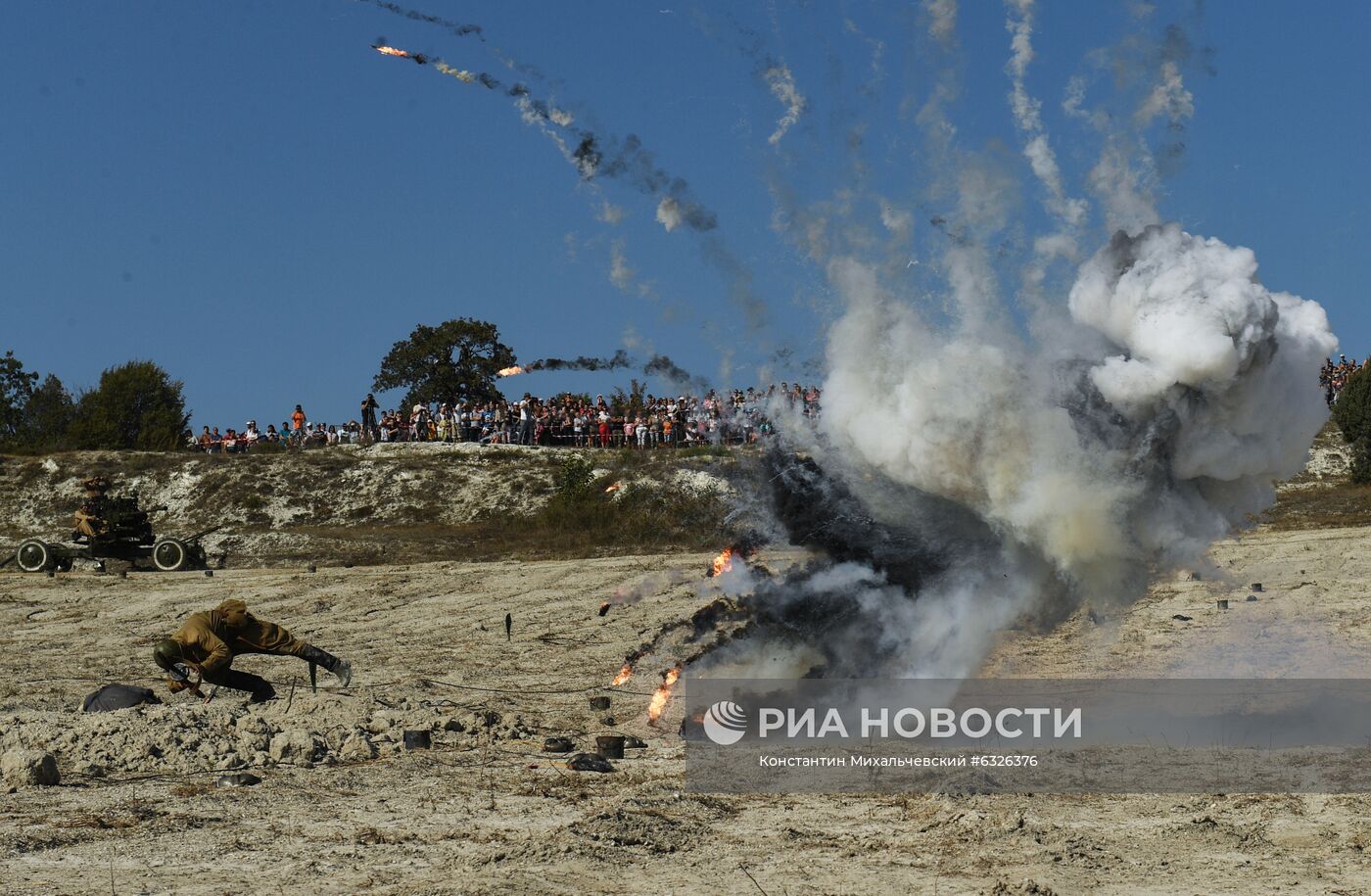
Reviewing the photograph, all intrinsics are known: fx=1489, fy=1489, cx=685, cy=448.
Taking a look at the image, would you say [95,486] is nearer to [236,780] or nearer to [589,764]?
[236,780]

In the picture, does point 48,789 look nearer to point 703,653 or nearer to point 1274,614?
point 703,653

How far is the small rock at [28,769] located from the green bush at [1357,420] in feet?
101

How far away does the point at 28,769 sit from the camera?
39.6 feet

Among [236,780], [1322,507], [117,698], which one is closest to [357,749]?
[236,780]

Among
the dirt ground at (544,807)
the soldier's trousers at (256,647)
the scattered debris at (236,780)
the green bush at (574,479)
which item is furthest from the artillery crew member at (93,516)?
the scattered debris at (236,780)

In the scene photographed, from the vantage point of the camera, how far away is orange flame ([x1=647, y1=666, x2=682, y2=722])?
1576 cm

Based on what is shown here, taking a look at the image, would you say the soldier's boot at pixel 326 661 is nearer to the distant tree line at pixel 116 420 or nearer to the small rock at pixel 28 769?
the small rock at pixel 28 769

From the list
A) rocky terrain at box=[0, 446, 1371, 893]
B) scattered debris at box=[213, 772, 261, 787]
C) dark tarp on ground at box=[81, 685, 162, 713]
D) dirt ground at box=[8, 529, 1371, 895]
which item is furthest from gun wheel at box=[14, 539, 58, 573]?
scattered debris at box=[213, 772, 261, 787]

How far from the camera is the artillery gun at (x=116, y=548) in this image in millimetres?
31422

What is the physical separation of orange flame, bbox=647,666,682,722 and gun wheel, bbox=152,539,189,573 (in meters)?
18.3

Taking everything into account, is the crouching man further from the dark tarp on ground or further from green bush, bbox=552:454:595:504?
green bush, bbox=552:454:595:504

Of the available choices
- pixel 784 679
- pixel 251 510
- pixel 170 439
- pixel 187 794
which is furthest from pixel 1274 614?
pixel 170 439

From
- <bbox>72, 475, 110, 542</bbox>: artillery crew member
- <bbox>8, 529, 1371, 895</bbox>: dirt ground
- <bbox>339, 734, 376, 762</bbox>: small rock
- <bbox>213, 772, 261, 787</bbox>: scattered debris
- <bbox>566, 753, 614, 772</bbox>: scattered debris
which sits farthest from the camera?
<bbox>72, 475, 110, 542</bbox>: artillery crew member

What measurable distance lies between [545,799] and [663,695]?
405 cm
